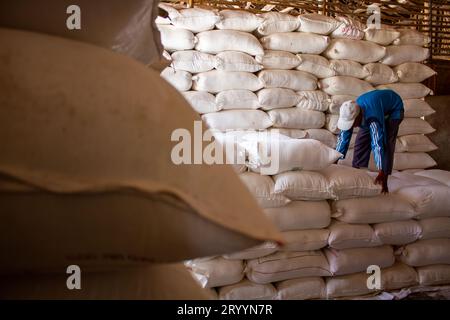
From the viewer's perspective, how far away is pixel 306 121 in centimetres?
278

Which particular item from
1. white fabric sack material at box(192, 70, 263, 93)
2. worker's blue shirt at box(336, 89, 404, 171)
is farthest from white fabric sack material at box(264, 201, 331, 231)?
white fabric sack material at box(192, 70, 263, 93)

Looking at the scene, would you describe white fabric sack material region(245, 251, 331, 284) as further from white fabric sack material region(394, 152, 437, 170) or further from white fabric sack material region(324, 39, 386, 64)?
white fabric sack material region(324, 39, 386, 64)

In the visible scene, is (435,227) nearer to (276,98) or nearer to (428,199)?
(428,199)

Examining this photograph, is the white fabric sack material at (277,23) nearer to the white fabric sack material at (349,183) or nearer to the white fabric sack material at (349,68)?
the white fabric sack material at (349,68)

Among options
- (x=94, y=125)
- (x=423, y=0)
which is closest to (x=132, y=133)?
(x=94, y=125)

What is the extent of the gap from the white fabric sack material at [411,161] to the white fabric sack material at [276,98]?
0.91 meters

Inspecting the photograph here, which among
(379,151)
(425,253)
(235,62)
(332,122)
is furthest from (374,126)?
(235,62)

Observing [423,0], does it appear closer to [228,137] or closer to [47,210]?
[228,137]

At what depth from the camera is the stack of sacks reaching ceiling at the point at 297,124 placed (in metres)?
2.10

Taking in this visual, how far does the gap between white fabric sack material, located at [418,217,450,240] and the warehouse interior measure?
1 cm

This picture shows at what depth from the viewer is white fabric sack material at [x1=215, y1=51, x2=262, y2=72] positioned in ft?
8.37

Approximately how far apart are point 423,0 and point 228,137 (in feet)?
8.10

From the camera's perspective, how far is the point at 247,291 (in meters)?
2.12

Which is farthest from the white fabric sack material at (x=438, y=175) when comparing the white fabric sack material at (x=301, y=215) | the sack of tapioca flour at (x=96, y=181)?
the sack of tapioca flour at (x=96, y=181)
